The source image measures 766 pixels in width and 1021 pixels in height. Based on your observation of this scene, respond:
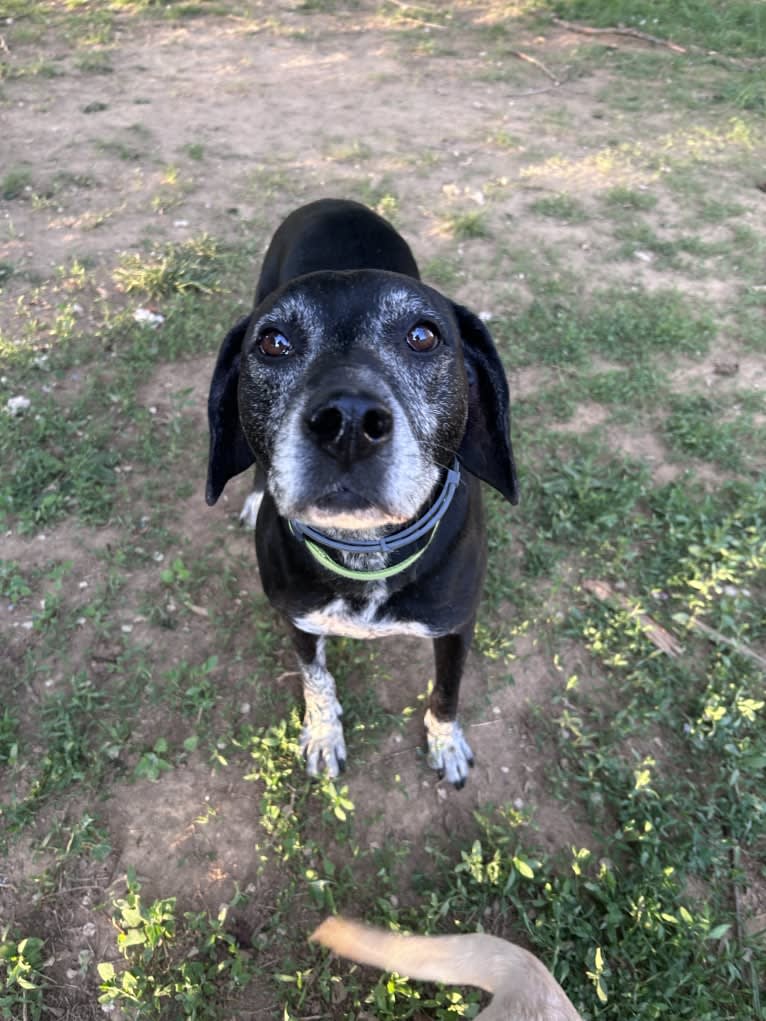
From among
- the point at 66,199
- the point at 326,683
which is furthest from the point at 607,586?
the point at 66,199

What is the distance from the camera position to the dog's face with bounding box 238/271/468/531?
1752 millimetres

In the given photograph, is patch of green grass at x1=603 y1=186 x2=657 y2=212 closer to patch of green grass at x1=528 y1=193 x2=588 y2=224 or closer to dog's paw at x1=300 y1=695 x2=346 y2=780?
patch of green grass at x1=528 y1=193 x2=588 y2=224

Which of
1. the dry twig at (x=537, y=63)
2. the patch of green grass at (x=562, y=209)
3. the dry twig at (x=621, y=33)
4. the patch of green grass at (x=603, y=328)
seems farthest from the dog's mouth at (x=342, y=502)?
the dry twig at (x=621, y=33)

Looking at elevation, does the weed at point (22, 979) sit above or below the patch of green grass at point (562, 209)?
below

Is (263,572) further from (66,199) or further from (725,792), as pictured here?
(66,199)

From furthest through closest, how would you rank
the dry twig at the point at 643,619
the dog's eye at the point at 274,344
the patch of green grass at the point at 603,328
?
the patch of green grass at the point at 603,328 → the dry twig at the point at 643,619 → the dog's eye at the point at 274,344

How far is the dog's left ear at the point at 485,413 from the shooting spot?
7.91ft

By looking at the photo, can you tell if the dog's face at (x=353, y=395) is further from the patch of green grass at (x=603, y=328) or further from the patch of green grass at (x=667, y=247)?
the patch of green grass at (x=667, y=247)

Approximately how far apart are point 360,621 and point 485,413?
0.92m

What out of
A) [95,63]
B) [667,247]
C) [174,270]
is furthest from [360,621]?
[95,63]

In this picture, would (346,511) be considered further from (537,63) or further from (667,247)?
(537,63)

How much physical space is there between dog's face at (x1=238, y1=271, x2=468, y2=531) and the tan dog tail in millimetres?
1269

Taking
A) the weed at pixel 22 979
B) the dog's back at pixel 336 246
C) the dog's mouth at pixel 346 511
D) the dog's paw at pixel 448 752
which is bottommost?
the weed at pixel 22 979

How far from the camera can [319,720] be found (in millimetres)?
2938
